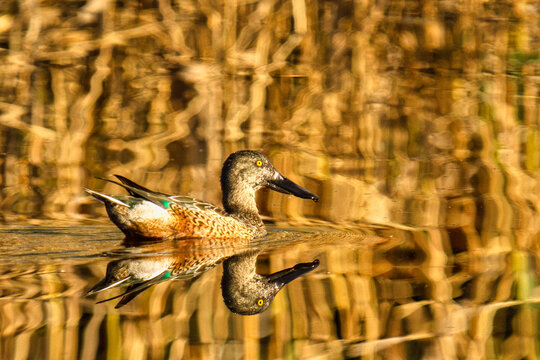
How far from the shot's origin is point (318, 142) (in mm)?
9609

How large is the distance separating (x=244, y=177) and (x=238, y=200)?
0.17 m

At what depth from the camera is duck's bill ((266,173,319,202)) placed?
7.41 m

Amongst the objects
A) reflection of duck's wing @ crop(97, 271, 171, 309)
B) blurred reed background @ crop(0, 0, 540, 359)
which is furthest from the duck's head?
reflection of duck's wing @ crop(97, 271, 171, 309)

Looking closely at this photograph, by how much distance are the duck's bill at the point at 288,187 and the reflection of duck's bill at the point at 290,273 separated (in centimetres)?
126

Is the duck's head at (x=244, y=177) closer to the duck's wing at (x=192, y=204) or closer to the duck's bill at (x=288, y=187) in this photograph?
the duck's bill at (x=288, y=187)

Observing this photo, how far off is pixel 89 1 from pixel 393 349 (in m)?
10.4

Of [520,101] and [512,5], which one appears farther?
[512,5]

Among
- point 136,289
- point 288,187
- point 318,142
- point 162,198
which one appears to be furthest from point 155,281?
point 318,142

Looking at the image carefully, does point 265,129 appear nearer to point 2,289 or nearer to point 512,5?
point 2,289

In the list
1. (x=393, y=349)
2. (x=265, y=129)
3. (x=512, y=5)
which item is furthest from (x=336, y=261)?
(x=512, y=5)

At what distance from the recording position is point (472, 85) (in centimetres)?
1210

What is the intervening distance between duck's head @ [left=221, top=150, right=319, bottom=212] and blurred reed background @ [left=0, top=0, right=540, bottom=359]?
11.2 inches

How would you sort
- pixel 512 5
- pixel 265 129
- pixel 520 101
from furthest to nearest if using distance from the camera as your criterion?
pixel 512 5
pixel 520 101
pixel 265 129

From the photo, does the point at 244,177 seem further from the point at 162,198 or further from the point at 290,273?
the point at 290,273
